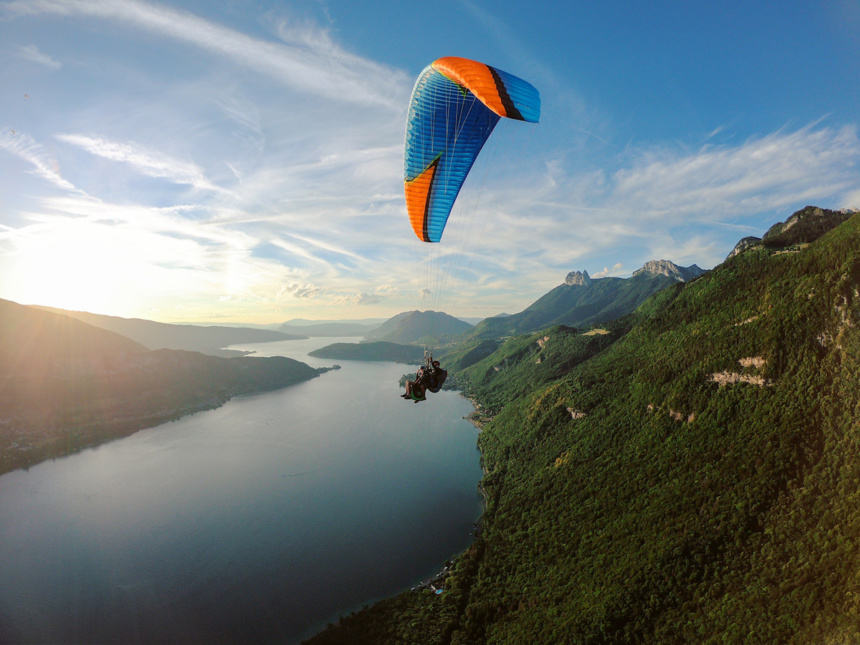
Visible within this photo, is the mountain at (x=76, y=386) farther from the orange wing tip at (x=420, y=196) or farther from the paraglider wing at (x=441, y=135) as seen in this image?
the paraglider wing at (x=441, y=135)

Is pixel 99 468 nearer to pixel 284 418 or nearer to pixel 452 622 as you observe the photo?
pixel 284 418

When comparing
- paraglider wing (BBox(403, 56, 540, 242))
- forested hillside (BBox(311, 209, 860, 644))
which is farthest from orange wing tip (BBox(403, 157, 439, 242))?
forested hillside (BBox(311, 209, 860, 644))

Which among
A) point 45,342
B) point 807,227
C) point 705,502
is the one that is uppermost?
point 807,227

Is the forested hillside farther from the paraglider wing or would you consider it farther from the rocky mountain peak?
the rocky mountain peak

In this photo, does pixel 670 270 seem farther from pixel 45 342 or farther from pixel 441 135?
pixel 45 342

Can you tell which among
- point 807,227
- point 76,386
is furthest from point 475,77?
point 76,386

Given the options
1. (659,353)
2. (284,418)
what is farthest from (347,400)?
(659,353)
